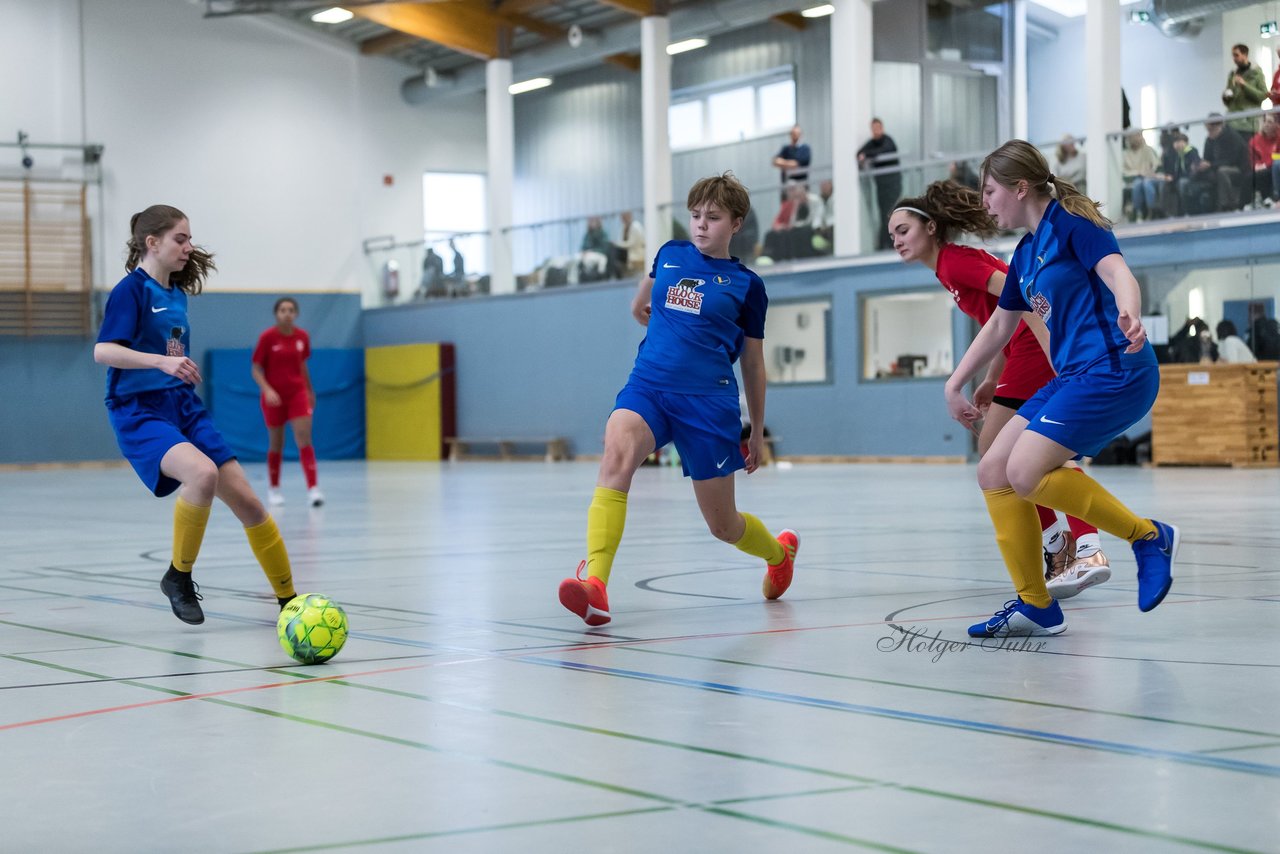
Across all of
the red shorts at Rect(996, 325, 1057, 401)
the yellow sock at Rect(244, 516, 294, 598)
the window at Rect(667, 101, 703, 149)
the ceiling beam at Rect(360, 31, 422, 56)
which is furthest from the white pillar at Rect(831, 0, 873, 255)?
the yellow sock at Rect(244, 516, 294, 598)

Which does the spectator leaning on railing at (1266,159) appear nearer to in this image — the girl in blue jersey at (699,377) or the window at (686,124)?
the window at (686,124)

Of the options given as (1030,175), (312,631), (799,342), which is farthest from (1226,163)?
(312,631)

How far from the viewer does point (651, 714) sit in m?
4.02

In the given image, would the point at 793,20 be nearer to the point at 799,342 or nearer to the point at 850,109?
the point at 850,109

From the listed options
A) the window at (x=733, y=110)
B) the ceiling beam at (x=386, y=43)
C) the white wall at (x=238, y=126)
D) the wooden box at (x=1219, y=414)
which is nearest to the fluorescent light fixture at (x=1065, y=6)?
the window at (x=733, y=110)

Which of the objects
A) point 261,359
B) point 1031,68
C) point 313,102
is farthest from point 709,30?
point 261,359

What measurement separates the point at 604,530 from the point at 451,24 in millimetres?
27118

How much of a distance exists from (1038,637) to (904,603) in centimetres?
108

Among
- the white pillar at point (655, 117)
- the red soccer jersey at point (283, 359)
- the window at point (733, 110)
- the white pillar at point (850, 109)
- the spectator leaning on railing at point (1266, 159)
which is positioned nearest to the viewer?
the red soccer jersey at point (283, 359)

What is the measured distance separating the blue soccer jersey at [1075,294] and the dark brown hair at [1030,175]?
0.14 feet

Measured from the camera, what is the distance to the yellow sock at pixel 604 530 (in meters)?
5.93

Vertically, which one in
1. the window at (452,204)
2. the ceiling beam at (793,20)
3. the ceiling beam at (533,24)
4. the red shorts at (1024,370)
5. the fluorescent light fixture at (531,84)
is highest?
the ceiling beam at (533,24)

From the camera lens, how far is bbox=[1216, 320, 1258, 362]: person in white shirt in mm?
20844

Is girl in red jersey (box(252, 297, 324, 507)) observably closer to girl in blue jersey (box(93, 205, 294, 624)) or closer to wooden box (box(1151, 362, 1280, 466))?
girl in blue jersey (box(93, 205, 294, 624))
